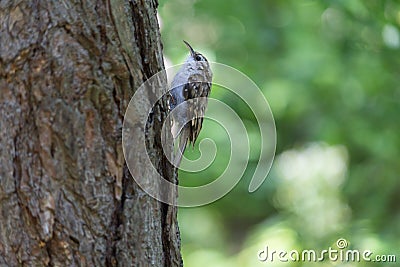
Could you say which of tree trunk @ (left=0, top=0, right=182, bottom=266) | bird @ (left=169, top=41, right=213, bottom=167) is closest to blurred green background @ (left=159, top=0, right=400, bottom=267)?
bird @ (left=169, top=41, right=213, bottom=167)

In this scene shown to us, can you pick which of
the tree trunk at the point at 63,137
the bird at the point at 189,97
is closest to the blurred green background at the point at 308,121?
the bird at the point at 189,97

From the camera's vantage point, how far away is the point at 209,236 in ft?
18.9

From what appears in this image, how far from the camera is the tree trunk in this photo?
1.42 m

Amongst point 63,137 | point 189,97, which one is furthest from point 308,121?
point 63,137

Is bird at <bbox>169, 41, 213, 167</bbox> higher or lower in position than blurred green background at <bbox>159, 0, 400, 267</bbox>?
lower

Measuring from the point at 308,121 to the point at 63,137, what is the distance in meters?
4.17

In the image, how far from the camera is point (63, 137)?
142cm

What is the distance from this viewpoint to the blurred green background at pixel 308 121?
3688mm

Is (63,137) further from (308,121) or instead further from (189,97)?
(308,121)

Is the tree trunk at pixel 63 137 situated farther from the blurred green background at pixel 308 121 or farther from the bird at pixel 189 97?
the blurred green background at pixel 308 121

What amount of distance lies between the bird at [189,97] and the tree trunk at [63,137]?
864 mm

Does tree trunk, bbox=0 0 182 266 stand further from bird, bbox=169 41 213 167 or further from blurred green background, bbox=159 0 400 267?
blurred green background, bbox=159 0 400 267

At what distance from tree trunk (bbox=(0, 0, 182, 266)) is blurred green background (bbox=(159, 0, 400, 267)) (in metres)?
1.76

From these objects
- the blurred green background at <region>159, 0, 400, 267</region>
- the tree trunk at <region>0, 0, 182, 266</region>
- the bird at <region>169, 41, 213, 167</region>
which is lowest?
the tree trunk at <region>0, 0, 182, 266</region>
